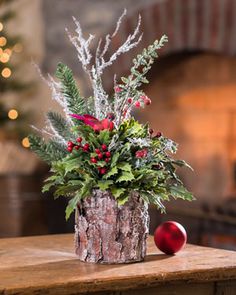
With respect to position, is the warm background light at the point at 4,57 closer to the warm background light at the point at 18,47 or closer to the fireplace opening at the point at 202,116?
the warm background light at the point at 18,47

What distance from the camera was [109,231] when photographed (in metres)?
2.11

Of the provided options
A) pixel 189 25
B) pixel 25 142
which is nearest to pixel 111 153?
pixel 189 25

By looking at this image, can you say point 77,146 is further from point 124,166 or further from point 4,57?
point 4,57

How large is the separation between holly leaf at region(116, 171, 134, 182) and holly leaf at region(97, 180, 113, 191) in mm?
24

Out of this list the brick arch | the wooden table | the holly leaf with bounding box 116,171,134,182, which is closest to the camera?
the wooden table

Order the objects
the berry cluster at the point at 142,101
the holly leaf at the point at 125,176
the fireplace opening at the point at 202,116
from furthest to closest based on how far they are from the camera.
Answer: the fireplace opening at the point at 202,116, the berry cluster at the point at 142,101, the holly leaf at the point at 125,176

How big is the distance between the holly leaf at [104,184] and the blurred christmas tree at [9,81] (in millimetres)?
3231

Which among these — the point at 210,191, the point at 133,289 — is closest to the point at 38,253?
the point at 133,289

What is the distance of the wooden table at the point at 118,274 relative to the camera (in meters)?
1.83

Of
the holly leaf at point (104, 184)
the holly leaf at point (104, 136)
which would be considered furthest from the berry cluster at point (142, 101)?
the holly leaf at point (104, 184)

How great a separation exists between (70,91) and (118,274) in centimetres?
57

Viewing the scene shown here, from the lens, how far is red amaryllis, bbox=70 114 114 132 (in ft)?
6.95

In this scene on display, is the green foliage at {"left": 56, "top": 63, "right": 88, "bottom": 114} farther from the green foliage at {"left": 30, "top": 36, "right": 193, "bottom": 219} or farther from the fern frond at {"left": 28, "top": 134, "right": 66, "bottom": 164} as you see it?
the fern frond at {"left": 28, "top": 134, "right": 66, "bottom": 164}

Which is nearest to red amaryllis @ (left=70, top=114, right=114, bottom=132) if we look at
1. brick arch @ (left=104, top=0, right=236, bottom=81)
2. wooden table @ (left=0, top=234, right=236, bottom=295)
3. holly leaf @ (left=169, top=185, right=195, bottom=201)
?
holly leaf @ (left=169, top=185, right=195, bottom=201)
